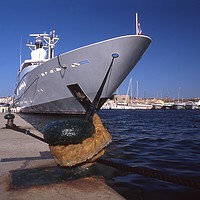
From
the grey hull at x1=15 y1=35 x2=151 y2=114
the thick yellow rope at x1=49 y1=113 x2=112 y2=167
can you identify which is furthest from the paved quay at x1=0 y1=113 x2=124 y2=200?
the grey hull at x1=15 y1=35 x2=151 y2=114

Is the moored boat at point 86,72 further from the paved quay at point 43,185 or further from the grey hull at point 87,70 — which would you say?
the paved quay at point 43,185

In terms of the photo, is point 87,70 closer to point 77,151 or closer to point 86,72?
point 86,72

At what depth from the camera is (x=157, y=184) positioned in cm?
462

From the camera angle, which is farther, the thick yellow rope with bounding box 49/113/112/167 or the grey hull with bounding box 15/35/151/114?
the grey hull with bounding box 15/35/151/114

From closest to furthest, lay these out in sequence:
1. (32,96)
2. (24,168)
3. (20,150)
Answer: (24,168) < (20,150) < (32,96)

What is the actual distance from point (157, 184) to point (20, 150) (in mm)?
3877

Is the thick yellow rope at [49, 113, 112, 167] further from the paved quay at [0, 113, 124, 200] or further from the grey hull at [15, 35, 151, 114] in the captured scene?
the grey hull at [15, 35, 151, 114]

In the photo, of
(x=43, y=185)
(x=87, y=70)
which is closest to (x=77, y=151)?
(x=43, y=185)

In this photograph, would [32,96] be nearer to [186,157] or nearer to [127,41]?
[127,41]

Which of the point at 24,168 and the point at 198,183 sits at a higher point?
the point at 198,183

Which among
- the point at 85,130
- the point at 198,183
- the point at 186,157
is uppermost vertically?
the point at 85,130

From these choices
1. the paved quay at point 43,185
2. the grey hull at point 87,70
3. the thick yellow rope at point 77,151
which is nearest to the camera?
the paved quay at point 43,185

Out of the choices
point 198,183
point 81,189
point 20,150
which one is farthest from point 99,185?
point 20,150

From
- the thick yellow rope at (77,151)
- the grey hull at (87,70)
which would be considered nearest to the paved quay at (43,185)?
the thick yellow rope at (77,151)
